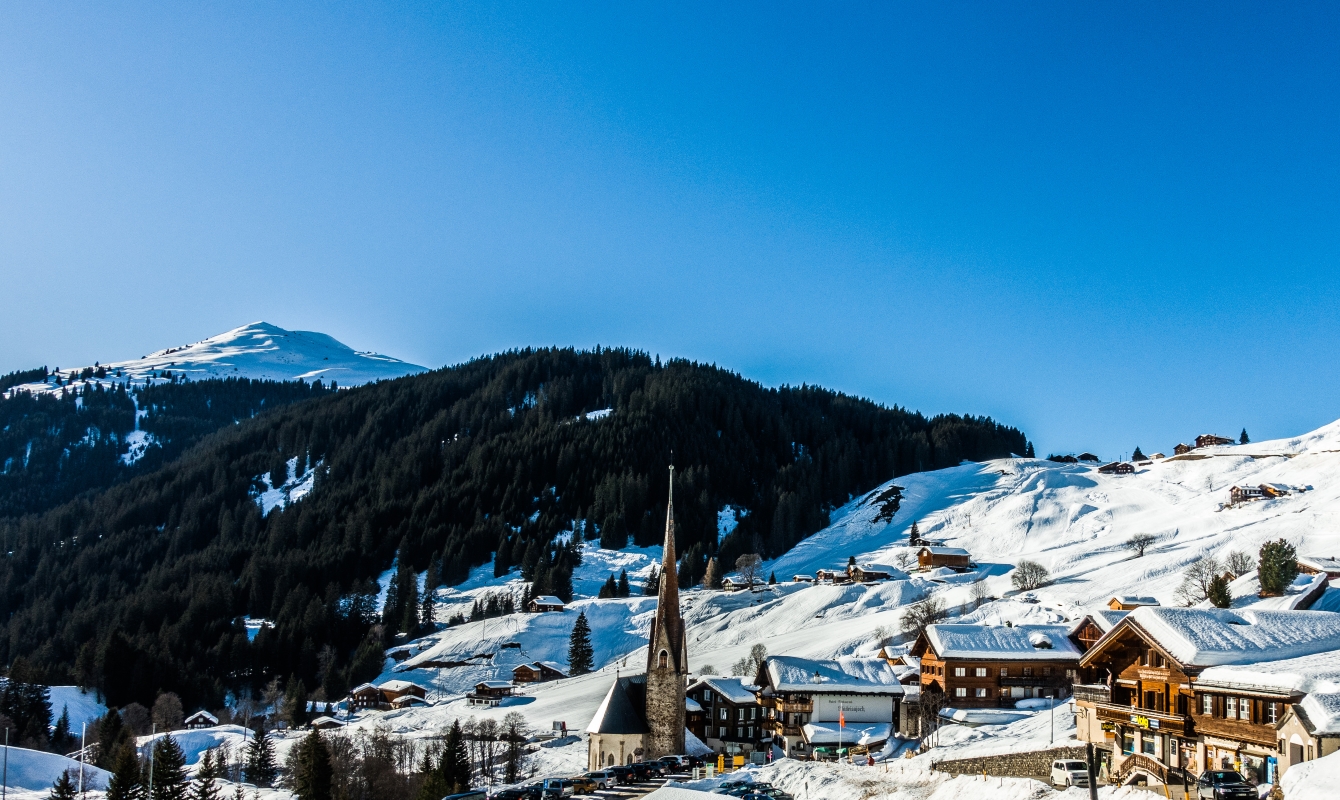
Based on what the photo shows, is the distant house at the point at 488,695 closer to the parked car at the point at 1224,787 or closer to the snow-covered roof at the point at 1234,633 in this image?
the snow-covered roof at the point at 1234,633

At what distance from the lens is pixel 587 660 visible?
11119cm

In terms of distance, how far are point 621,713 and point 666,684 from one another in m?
2.73

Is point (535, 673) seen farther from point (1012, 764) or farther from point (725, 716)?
point (1012, 764)

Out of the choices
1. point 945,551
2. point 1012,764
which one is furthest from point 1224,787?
point 945,551

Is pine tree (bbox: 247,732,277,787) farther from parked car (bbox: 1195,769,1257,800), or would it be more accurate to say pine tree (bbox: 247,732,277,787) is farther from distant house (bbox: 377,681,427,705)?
parked car (bbox: 1195,769,1257,800)

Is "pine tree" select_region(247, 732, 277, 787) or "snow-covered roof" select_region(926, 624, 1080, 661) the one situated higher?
"snow-covered roof" select_region(926, 624, 1080, 661)

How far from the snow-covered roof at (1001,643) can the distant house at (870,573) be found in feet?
202

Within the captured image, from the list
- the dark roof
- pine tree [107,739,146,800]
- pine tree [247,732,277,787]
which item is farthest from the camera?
pine tree [247,732,277,787]

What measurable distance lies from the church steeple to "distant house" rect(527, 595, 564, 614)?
78588 mm

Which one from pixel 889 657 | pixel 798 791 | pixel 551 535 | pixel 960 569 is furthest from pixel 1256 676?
pixel 551 535

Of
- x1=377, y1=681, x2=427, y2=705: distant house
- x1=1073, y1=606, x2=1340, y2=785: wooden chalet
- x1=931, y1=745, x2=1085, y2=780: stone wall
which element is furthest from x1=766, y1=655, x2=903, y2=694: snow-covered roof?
x1=377, y1=681, x2=427, y2=705: distant house

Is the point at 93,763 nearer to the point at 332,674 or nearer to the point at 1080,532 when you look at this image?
the point at 332,674

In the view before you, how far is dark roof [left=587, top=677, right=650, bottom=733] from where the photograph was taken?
54.7m

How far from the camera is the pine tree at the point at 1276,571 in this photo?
7638cm
